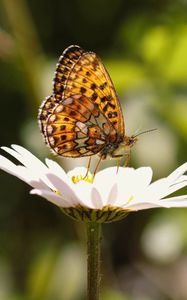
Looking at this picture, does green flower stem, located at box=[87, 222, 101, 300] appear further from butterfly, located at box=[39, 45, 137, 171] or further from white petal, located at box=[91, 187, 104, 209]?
butterfly, located at box=[39, 45, 137, 171]

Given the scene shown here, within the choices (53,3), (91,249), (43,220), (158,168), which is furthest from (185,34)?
(91,249)

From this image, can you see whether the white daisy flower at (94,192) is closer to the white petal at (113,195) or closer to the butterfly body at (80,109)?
the white petal at (113,195)

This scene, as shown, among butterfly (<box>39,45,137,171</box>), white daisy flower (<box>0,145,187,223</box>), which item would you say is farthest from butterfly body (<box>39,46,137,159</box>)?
white daisy flower (<box>0,145,187,223</box>)

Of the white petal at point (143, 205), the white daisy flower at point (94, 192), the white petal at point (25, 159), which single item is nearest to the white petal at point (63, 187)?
the white daisy flower at point (94, 192)

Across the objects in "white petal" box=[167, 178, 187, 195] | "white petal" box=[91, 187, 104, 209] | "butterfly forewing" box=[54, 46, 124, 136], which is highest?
"butterfly forewing" box=[54, 46, 124, 136]

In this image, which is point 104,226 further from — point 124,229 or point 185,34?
point 185,34

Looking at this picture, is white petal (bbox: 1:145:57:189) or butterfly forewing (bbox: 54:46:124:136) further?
butterfly forewing (bbox: 54:46:124:136)
